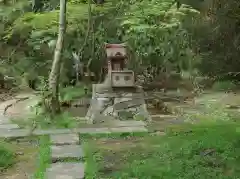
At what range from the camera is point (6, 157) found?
18.7 ft

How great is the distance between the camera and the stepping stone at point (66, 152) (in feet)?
18.4

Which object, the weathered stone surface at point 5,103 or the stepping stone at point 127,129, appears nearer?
the stepping stone at point 127,129

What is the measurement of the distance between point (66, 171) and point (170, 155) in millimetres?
1345

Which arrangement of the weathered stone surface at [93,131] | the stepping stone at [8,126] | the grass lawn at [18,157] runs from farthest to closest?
the stepping stone at [8,126]
the weathered stone surface at [93,131]
the grass lawn at [18,157]

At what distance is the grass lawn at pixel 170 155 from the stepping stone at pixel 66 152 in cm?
12

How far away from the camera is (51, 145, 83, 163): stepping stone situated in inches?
221

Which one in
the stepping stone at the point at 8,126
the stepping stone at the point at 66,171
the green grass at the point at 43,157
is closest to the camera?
the stepping stone at the point at 66,171

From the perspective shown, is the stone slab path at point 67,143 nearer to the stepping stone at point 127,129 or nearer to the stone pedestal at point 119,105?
the stepping stone at point 127,129

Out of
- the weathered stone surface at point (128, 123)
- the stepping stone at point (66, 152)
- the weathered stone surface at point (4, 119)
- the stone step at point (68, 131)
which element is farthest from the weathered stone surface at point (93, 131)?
the weathered stone surface at point (4, 119)

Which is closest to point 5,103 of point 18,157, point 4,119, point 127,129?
point 4,119

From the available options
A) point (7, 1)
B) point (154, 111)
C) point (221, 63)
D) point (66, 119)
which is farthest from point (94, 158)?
point (7, 1)

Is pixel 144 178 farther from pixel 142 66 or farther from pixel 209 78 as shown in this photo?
pixel 209 78

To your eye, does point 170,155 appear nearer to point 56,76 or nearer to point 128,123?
point 128,123

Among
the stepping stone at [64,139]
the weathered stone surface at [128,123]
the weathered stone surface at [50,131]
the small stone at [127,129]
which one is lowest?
the weathered stone surface at [128,123]
